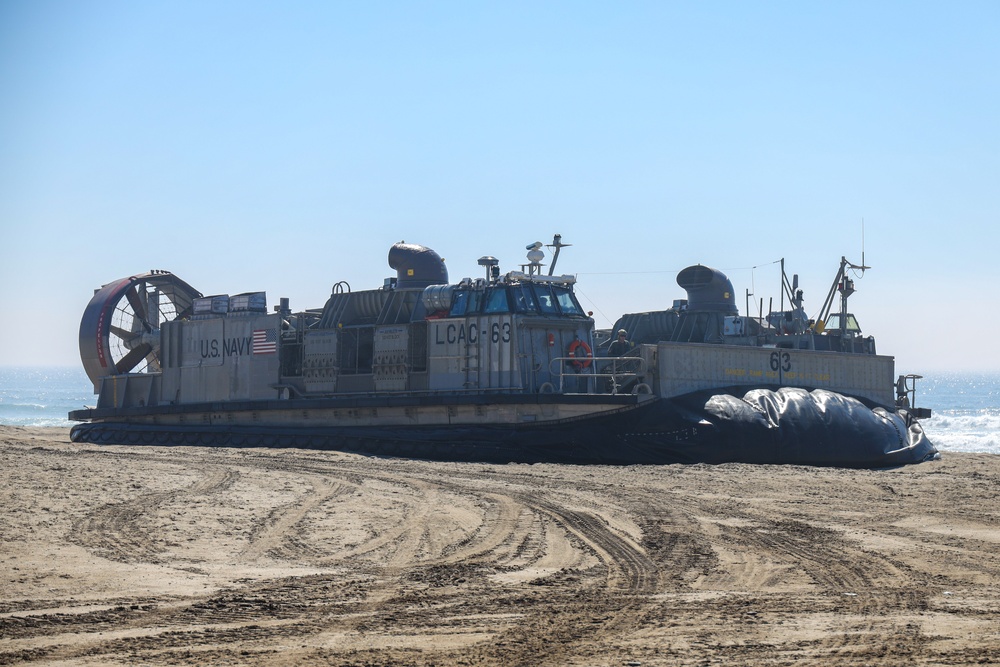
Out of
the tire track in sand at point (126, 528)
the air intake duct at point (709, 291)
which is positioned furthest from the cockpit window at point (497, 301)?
the air intake duct at point (709, 291)

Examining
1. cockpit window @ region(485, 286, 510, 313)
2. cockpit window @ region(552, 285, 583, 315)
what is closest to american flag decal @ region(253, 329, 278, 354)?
cockpit window @ region(485, 286, 510, 313)

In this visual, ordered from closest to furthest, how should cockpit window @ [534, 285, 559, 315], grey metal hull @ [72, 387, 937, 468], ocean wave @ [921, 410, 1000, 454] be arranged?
grey metal hull @ [72, 387, 937, 468], cockpit window @ [534, 285, 559, 315], ocean wave @ [921, 410, 1000, 454]

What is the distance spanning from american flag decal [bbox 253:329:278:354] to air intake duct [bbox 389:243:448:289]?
92.0 inches

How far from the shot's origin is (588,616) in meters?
5.66

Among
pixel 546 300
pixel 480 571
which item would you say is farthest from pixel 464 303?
pixel 480 571

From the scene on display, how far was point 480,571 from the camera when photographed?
689 centimetres

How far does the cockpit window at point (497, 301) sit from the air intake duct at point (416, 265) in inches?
119

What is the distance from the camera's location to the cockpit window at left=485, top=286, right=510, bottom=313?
54.2 feet

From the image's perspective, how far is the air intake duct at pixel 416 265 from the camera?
19.6 m

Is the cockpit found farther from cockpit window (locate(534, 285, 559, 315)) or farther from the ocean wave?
the ocean wave

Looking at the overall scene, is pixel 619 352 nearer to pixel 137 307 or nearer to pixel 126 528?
Result: pixel 137 307

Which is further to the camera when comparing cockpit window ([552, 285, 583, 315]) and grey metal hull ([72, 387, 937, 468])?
cockpit window ([552, 285, 583, 315])

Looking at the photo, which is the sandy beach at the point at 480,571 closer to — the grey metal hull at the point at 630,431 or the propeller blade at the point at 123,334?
the grey metal hull at the point at 630,431

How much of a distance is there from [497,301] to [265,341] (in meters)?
4.90
